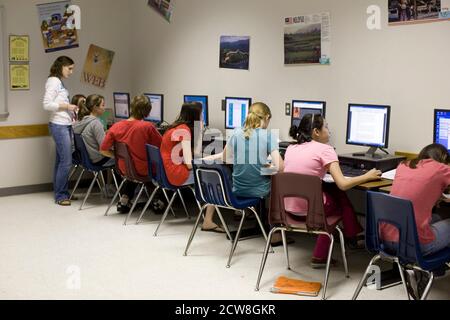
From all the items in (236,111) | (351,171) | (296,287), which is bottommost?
(296,287)

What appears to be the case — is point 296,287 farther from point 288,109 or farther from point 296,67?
point 296,67

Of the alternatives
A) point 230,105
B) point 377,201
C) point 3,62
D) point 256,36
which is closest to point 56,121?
point 3,62

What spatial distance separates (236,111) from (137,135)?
0.99 meters

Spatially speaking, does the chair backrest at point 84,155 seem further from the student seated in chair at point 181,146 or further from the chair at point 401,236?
the chair at point 401,236

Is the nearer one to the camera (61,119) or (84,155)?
(84,155)

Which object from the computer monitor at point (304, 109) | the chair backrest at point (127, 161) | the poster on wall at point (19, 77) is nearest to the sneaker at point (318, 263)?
the computer monitor at point (304, 109)

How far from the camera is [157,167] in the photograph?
509 centimetres

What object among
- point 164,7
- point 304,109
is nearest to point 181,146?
point 304,109

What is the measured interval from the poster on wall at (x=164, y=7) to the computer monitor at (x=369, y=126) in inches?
118

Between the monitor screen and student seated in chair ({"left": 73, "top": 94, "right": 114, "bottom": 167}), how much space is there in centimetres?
261

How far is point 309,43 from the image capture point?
5273 mm

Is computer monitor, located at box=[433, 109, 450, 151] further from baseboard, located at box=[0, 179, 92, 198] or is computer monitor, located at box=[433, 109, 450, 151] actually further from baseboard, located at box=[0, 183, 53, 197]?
baseboard, located at box=[0, 183, 53, 197]

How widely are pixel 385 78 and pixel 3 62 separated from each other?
4.07 meters

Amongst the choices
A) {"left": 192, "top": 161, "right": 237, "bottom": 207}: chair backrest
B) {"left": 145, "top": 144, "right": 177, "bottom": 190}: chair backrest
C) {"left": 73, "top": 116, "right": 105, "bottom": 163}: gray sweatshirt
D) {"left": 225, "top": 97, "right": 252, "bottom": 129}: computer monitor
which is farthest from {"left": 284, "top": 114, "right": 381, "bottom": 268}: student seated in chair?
{"left": 73, "top": 116, "right": 105, "bottom": 163}: gray sweatshirt
